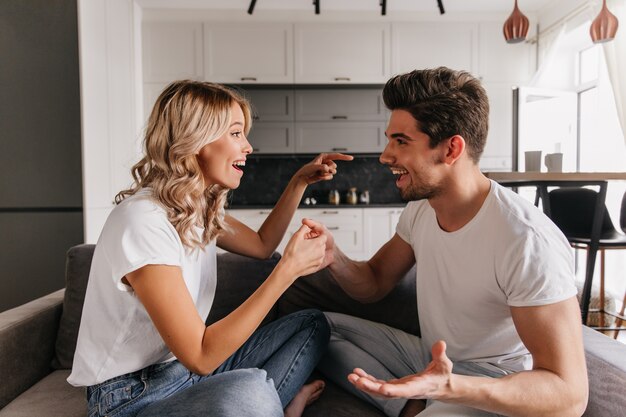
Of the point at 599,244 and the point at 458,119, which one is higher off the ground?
the point at 458,119

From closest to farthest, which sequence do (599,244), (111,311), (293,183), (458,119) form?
(111,311)
(458,119)
(293,183)
(599,244)

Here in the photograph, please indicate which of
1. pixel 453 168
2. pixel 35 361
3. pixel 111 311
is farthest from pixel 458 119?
pixel 35 361

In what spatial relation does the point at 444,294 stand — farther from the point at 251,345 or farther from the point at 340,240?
the point at 340,240

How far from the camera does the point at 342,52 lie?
4855 mm

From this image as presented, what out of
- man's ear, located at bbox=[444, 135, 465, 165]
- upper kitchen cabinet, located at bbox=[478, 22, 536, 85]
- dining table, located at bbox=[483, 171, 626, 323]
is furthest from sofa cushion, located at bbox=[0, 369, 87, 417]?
upper kitchen cabinet, located at bbox=[478, 22, 536, 85]

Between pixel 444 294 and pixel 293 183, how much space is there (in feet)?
2.28

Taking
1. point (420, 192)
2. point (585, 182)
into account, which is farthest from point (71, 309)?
point (585, 182)

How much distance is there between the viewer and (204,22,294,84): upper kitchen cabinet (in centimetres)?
482

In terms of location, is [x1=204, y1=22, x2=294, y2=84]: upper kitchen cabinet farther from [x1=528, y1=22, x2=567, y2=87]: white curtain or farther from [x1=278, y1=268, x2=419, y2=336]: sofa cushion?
[x1=278, y1=268, x2=419, y2=336]: sofa cushion

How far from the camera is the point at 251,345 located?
1460mm

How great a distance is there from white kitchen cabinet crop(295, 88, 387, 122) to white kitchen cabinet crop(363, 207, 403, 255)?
3.19ft

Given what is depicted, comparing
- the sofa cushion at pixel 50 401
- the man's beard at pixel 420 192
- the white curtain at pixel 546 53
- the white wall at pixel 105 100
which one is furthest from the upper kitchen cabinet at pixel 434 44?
the sofa cushion at pixel 50 401

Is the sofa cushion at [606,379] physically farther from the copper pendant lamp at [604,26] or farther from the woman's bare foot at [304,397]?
the copper pendant lamp at [604,26]

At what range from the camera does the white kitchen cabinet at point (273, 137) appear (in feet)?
16.0
